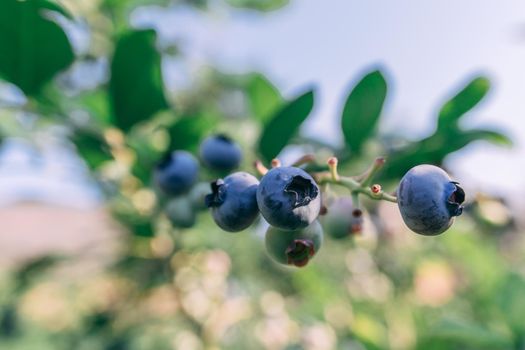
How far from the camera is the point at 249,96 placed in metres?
1.11

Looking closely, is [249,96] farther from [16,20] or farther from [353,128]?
[16,20]

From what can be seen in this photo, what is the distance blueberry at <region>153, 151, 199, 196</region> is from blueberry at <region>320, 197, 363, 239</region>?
25cm

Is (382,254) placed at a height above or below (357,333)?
below

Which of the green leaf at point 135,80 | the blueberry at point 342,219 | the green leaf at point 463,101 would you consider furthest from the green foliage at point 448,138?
the green leaf at point 135,80

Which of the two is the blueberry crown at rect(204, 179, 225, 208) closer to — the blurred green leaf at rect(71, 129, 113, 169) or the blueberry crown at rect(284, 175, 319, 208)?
the blueberry crown at rect(284, 175, 319, 208)

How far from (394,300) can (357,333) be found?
2.90 feet

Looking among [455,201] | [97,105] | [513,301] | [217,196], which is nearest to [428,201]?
[455,201]

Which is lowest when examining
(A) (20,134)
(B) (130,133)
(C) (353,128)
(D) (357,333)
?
(D) (357,333)

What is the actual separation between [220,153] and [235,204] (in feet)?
A: 0.79

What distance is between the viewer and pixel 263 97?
108 cm

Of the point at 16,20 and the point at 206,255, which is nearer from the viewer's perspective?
the point at 16,20

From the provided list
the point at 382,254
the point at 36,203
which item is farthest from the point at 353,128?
the point at 36,203

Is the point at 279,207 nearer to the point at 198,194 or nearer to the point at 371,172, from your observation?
the point at 371,172

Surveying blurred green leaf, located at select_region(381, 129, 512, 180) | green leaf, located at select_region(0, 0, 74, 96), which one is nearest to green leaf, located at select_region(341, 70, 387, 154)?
blurred green leaf, located at select_region(381, 129, 512, 180)
